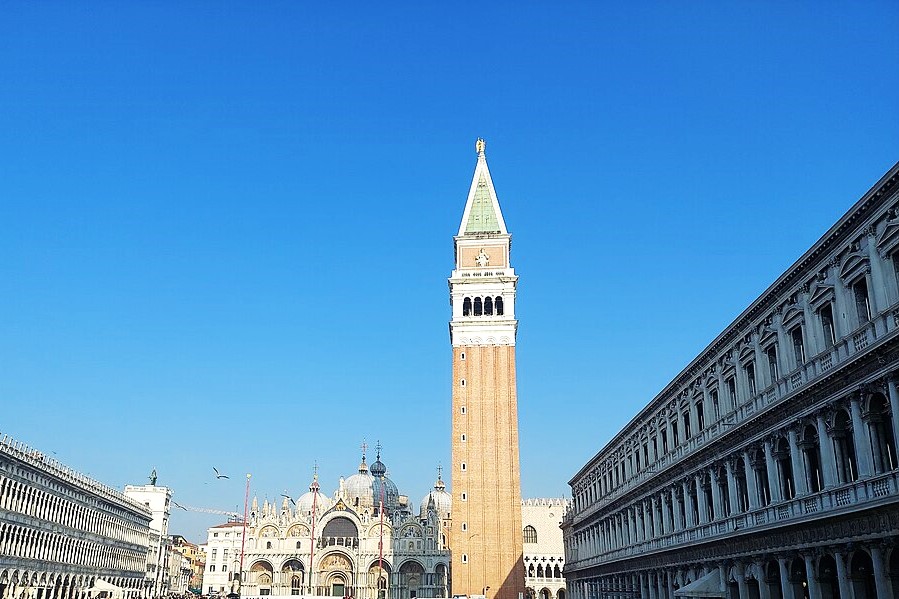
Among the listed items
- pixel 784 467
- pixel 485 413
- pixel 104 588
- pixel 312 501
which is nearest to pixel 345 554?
pixel 312 501

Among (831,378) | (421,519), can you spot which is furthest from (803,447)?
(421,519)

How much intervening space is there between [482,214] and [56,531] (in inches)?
1980

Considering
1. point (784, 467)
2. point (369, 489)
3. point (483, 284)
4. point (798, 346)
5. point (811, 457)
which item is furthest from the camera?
point (369, 489)

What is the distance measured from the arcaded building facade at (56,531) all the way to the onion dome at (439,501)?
1938 inches

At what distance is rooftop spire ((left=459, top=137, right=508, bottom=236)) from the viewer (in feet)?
289

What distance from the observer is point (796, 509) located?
26188mm

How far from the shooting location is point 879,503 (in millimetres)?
21016

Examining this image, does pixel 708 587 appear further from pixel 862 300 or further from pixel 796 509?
pixel 862 300

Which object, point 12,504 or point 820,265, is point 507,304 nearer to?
point 12,504

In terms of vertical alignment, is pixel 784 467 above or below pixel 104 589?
above

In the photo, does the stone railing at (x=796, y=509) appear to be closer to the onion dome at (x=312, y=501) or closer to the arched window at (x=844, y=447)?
the arched window at (x=844, y=447)

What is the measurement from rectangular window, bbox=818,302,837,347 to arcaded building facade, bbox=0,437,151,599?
4492 centimetres

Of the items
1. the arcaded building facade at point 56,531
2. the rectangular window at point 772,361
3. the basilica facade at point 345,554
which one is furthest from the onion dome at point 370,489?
the rectangular window at point 772,361

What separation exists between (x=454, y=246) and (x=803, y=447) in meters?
64.0
